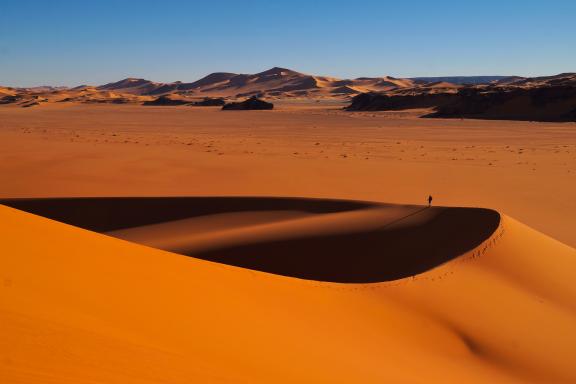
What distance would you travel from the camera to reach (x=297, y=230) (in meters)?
11.0

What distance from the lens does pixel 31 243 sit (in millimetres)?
5117

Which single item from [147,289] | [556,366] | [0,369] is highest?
[0,369]

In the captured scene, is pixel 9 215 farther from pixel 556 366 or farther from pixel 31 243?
pixel 556 366

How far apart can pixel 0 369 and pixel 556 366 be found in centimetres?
536

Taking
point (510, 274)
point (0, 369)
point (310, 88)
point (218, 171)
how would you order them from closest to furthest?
point (0, 369)
point (510, 274)
point (218, 171)
point (310, 88)

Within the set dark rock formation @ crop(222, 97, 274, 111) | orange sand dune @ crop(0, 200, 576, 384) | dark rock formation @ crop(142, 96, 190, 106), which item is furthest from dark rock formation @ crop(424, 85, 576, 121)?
orange sand dune @ crop(0, 200, 576, 384)

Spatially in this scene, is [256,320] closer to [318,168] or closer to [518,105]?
[318,168]

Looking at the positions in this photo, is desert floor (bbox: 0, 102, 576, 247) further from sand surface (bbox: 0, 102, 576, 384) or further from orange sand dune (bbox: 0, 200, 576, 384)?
orange sand dune (bbox: 0, 200, 576, 384)

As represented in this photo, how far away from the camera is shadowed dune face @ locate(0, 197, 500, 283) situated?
9508 mm

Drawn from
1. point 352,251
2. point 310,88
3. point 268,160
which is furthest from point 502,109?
point 310,88

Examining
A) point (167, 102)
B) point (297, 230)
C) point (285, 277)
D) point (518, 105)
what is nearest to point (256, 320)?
point (285, 277)

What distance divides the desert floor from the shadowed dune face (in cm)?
227

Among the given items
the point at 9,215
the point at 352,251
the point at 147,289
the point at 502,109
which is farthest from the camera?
the point at 502,109

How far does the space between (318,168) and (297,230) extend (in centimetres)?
1068
